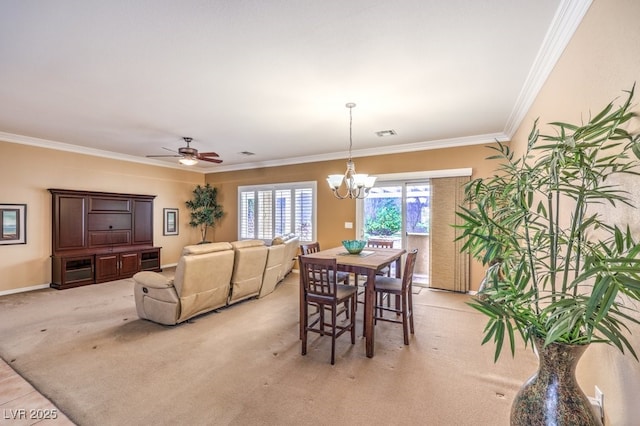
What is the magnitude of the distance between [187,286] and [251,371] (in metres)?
1.38

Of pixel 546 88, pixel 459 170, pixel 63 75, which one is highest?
pixel 63 75

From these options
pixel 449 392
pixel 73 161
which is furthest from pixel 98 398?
pixel 73 161

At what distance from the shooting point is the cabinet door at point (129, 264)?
5922 millimetres

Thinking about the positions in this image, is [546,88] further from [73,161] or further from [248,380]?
[73,161]

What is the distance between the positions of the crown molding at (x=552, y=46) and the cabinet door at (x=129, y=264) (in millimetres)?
7226

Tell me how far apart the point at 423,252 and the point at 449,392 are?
10.7 ft

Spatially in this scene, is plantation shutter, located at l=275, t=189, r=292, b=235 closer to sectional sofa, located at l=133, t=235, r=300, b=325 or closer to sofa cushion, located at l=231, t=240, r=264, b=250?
sectional sofa, located at l=133, t=235, r=300, b=325

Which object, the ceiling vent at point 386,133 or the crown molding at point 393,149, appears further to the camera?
the crown molding at point 393,149

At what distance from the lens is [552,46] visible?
226cm

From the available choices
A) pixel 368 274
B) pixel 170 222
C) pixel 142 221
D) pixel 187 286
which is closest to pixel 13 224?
pixel 142 221

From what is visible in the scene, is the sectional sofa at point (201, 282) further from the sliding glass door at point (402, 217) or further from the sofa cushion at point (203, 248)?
the sliding glass door at point (402, 217)

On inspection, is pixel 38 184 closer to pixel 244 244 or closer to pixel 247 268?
pixel 244 244

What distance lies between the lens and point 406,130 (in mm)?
4547

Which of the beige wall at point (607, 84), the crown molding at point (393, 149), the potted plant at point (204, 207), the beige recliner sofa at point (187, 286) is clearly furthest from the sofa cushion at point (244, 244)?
the potted plant at point (204, 207)
